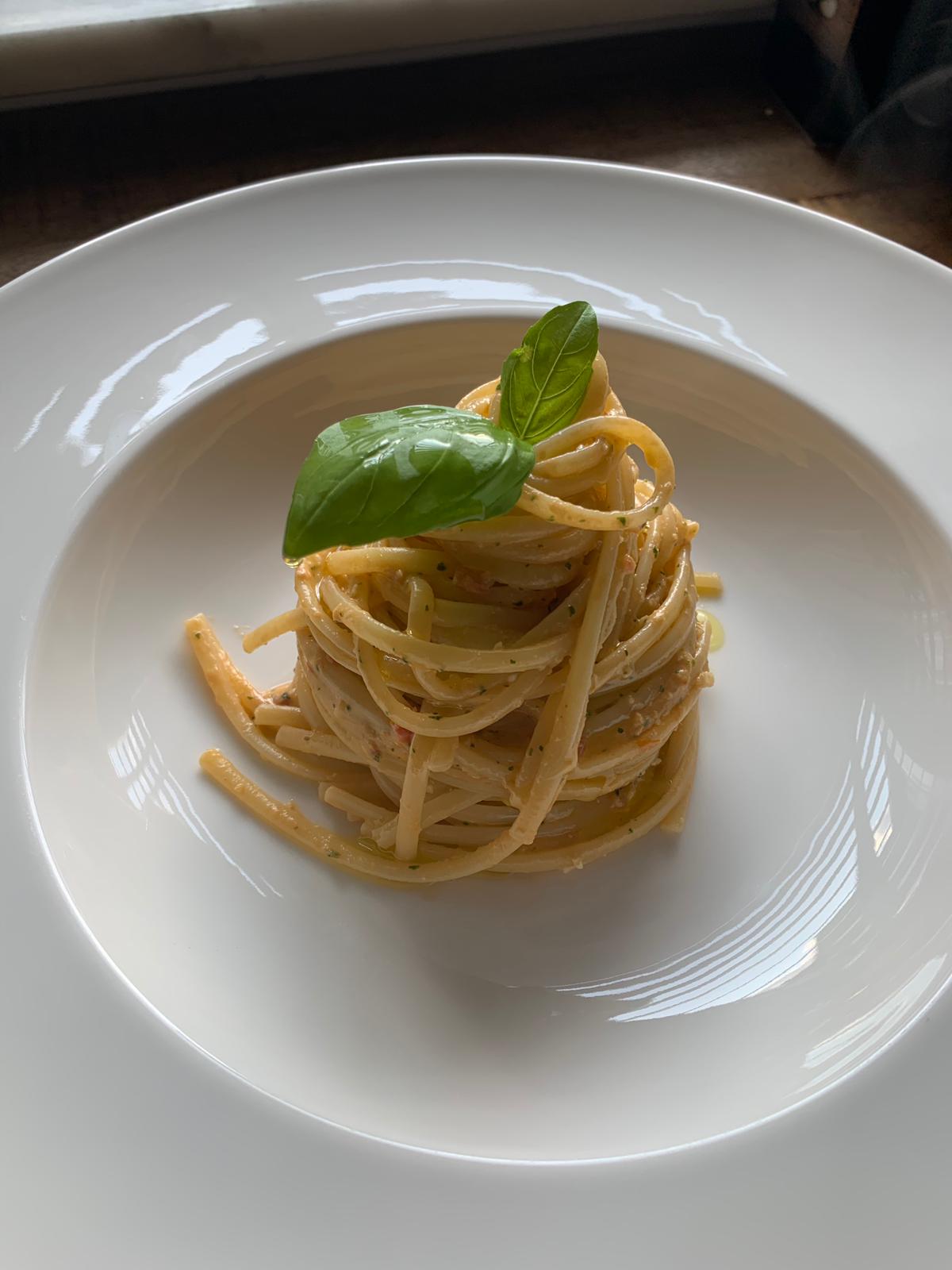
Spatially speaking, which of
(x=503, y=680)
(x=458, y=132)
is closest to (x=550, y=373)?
(x=503, y=680)

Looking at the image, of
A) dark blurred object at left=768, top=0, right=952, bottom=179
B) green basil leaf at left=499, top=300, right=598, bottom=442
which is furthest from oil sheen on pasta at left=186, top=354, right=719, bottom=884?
dark blurred object at left=768, top=0, right=952, bottom=179

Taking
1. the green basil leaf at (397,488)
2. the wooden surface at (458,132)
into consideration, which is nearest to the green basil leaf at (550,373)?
the green basil leaf at (397,488)

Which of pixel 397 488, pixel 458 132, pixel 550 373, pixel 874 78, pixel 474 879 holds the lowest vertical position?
pixel 474 879

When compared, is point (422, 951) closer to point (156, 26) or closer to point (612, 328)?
point (612, 328)

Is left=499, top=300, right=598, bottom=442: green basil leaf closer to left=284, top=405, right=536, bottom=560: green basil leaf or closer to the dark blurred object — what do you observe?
left=284, top=405, right=536, bottom=560: green basil leaf

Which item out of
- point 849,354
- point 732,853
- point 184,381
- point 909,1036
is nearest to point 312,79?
point 184,381

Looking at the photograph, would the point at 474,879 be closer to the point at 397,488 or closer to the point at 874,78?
the point at 397,488

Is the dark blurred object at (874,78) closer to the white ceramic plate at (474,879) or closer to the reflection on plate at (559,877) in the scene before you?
the white ceramic plate at (474,879)
